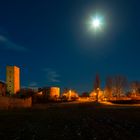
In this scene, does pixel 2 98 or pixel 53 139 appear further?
pixel 2 98

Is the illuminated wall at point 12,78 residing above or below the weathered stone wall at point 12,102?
above

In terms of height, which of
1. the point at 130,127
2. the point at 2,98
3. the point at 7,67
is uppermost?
the point at 7,67

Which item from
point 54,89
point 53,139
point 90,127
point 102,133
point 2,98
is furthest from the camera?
point 54,89

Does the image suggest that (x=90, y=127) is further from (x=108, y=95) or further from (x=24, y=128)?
(x=108, y=95)

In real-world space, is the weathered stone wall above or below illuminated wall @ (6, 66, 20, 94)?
below

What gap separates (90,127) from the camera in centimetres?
2039

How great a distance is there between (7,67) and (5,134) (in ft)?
354

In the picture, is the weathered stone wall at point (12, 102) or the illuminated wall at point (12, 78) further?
the illuminated wall at point (12, 78)

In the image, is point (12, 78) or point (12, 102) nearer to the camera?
point (12, 102)

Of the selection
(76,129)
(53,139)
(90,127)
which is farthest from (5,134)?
(90,127)

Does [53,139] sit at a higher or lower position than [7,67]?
lower

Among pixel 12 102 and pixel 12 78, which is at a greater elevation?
pixel 12 78

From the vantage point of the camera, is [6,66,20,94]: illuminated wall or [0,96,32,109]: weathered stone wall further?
[6,66,20,94]: illuminated wall

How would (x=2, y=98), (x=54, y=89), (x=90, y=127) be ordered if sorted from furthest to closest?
(x=54, y=89)
(x=2, y=98)
(x=90, y=127)
